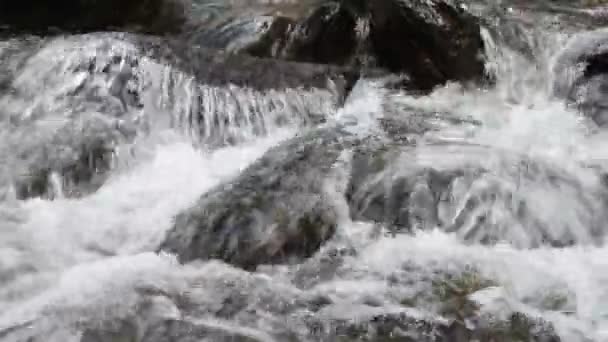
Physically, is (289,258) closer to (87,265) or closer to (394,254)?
(394,254)

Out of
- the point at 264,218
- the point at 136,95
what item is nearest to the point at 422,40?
the point at 136,95

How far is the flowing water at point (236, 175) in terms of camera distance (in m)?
4.03

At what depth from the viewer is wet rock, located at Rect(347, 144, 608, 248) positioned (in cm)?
478

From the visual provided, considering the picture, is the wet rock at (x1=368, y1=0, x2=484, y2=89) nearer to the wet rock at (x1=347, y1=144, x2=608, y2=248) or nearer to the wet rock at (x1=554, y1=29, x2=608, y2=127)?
the wet rock at (x1=554, y1=29, x2=608, y2=127)

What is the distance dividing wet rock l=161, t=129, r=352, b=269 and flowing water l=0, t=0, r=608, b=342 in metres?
0.10

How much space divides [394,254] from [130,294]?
156cm

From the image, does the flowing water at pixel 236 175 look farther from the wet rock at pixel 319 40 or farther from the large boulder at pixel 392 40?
the wet rock at pixel 319 40

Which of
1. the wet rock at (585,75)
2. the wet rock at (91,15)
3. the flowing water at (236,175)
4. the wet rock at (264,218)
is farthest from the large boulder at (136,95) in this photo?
the wet rock at (585,75)

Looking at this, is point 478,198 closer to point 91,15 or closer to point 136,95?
point 136,95

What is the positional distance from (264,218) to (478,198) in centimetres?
140

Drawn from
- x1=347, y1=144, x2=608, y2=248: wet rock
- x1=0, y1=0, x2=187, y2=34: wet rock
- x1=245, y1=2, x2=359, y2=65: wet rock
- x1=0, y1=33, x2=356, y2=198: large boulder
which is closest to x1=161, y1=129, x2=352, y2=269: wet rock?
x1=347, y1=144, x2=608, y2=248: wet rock

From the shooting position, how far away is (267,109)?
244 inches

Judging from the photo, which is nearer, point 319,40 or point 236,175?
point 236,175

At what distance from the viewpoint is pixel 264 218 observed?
15.5 feet
